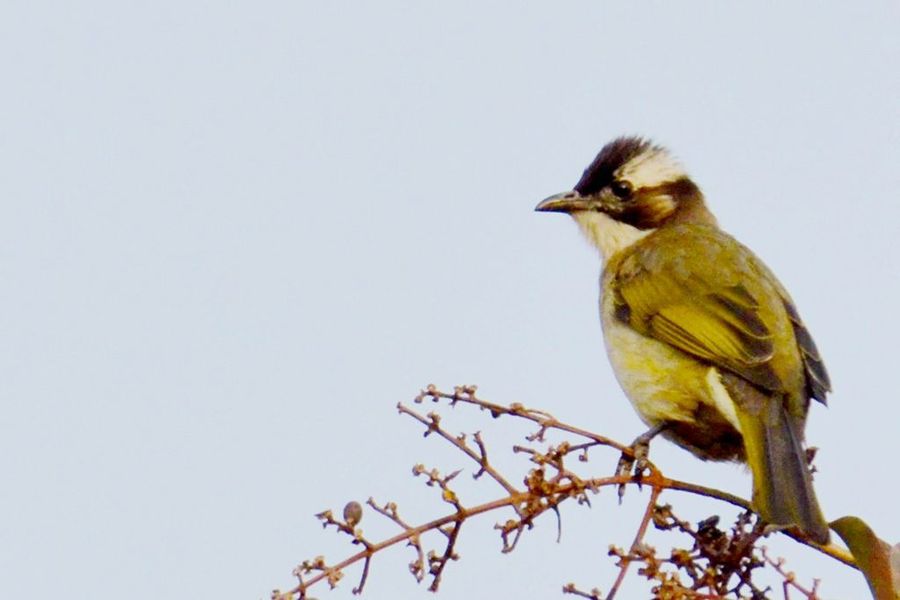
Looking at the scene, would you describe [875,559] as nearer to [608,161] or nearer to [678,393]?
[678,393]

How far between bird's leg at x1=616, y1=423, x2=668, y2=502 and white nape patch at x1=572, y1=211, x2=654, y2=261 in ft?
5.27

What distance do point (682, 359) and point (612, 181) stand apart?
1670 millimetres

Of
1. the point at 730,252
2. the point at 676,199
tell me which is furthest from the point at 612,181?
the point at 730,252

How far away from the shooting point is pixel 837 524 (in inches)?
136

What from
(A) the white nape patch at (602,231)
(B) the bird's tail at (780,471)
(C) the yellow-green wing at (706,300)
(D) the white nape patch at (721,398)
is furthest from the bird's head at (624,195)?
(B) the bird's tail at (780,471)

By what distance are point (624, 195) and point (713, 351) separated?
1771 mm

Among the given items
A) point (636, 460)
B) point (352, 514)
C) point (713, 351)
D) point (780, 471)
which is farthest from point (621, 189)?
point (352, 514)

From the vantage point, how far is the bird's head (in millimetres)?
6918

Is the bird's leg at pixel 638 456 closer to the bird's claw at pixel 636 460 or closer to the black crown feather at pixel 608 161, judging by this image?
the bird's claw at pixel 636 460

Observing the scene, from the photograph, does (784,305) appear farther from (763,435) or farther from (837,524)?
(837,524)

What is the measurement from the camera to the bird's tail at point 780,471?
4.05 metres

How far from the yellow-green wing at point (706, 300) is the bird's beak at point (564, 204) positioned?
18.9 inches

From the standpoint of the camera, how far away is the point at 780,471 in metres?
4.59

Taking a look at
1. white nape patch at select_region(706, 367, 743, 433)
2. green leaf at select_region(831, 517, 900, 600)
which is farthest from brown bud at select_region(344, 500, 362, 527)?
white nape patch at select_region(706, 367, 743, 433)
